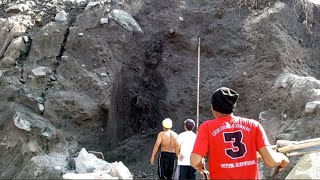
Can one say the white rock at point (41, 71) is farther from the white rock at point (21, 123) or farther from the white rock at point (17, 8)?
the white rock at point (17, 8)

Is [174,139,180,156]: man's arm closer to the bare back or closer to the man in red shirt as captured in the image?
the bare back

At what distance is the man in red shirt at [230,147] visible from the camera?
3.19 m

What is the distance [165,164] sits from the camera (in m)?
7.21

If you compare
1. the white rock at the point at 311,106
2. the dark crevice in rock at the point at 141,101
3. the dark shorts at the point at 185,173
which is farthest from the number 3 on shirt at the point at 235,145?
the dark crevice in rock at the point at 141,101

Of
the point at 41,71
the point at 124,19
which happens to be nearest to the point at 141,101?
the point at 124,19

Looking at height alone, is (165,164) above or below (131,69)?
below

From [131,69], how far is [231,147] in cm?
637

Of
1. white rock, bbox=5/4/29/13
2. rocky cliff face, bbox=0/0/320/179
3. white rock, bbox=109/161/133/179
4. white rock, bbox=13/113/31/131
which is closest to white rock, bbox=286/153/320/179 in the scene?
white rock, bbox=109/161/133/179

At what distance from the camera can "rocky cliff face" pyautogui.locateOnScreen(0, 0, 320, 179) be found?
7613 mm

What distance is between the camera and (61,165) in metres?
7.03

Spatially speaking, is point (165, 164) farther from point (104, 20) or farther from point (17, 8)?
point (17, 8)

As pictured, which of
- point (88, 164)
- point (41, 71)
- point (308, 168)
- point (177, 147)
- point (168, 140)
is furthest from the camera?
point (41, 71)

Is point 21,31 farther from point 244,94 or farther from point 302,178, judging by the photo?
point 302,178

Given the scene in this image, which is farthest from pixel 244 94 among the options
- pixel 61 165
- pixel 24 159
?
pixel 24 159
